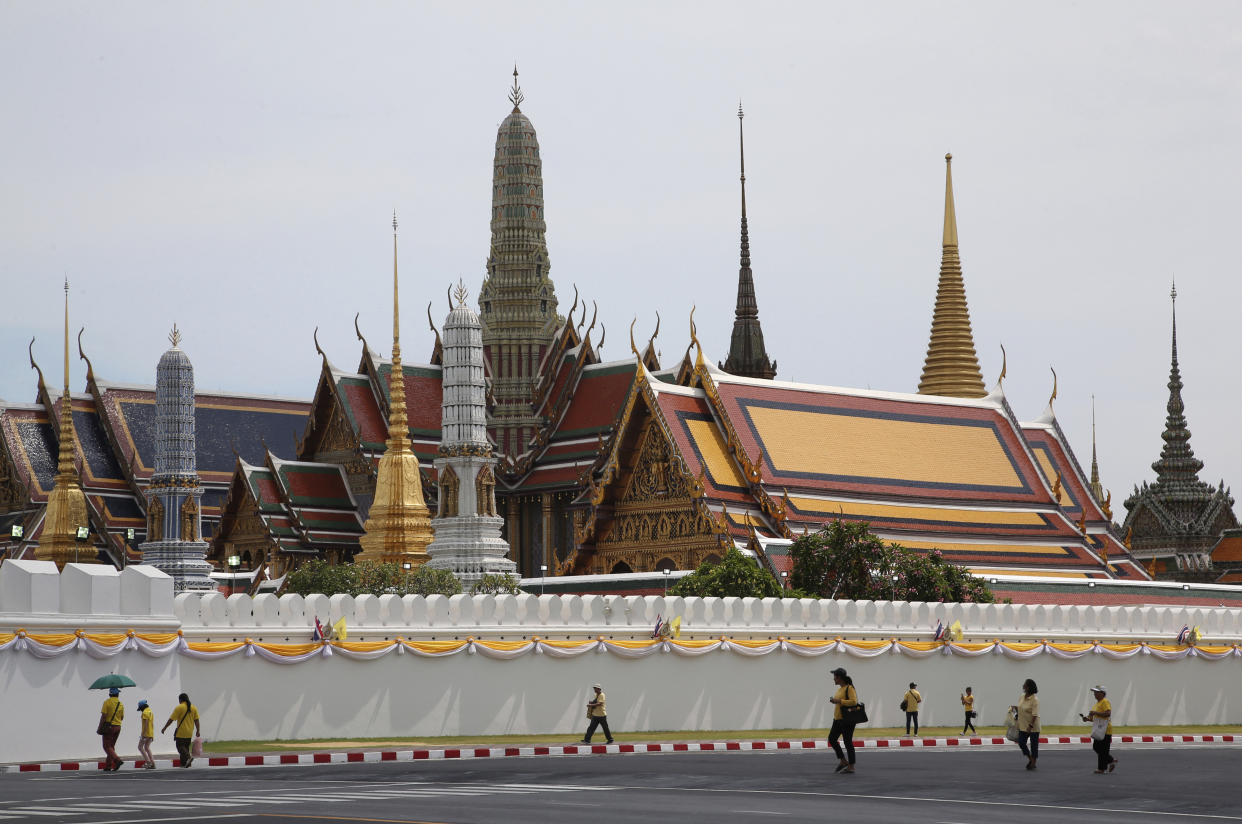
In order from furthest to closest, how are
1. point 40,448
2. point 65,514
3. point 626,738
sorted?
point 40,448
point 65,514
point 626,738

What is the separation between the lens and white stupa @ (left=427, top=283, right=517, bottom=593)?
137 feet

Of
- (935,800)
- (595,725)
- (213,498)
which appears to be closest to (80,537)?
(595,725)

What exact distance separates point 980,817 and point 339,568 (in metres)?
29.7

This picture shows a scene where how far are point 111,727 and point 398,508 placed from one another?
89.8 feet

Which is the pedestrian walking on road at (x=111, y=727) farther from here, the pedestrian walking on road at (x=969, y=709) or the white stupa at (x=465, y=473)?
the white stupa at (x=465, y=473)

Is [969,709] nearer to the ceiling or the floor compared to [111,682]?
nearer to the floor

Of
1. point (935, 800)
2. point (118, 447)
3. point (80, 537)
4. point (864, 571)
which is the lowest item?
point (935, 800)

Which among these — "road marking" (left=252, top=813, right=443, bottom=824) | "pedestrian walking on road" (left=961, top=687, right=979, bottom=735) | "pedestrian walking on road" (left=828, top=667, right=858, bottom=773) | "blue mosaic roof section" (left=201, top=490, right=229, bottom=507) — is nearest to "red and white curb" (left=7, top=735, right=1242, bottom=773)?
"pedestrian walking on road" (left=961, top=687, right=979, bottom=735)

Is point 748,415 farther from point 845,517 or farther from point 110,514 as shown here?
point 110,514

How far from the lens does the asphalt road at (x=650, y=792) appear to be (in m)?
14.9

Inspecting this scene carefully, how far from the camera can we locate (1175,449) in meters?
76.6

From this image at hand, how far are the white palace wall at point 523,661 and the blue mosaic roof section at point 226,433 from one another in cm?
3352

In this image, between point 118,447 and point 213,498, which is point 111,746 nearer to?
point 213,498

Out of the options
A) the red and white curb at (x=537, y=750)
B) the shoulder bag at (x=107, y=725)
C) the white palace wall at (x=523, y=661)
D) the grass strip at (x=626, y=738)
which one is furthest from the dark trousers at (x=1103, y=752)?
the shoulder bag at (x=107, y=725)
